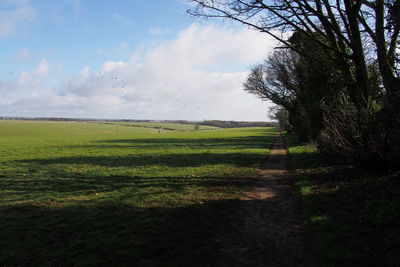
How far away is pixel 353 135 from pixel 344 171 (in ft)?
6.77

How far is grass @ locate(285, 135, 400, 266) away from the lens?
16.2 feet

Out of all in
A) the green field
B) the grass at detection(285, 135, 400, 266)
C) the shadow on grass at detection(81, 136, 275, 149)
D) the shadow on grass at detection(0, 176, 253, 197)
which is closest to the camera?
the grass at detection(285, 135, 400, 266)

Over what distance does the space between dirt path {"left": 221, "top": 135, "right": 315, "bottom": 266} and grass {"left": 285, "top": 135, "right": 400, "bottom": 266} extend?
344mm

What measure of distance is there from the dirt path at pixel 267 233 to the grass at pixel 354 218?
344mm

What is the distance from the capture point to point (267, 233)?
20.6 ft

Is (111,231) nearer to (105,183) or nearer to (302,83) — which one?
(105,183)

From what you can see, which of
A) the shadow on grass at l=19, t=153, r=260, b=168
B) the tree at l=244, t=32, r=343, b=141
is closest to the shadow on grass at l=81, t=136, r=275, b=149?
the tree at l=244, t=32, r=343, b=141

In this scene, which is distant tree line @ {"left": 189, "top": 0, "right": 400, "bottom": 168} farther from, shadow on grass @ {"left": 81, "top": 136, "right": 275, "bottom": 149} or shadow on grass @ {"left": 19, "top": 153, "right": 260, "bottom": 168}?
shadow on grass @ {"left": 81, "top": 136, "right": 275, "bottom": 149}

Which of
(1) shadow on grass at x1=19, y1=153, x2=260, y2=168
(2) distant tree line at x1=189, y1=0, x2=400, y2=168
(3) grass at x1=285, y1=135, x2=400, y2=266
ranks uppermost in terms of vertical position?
(2) distant tree line at x1=189, y1=0, x2=400, y2=168

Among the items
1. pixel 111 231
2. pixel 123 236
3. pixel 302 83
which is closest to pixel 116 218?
pixel 111 231

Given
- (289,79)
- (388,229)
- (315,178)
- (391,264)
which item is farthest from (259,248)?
(289,79)

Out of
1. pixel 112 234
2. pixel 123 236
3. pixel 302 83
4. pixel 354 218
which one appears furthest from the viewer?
pixel 302 83

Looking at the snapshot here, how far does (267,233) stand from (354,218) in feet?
8.00

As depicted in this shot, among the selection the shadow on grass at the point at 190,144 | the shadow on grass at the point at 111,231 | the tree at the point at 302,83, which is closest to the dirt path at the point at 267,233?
the shadow on grass at the point at 111,231
